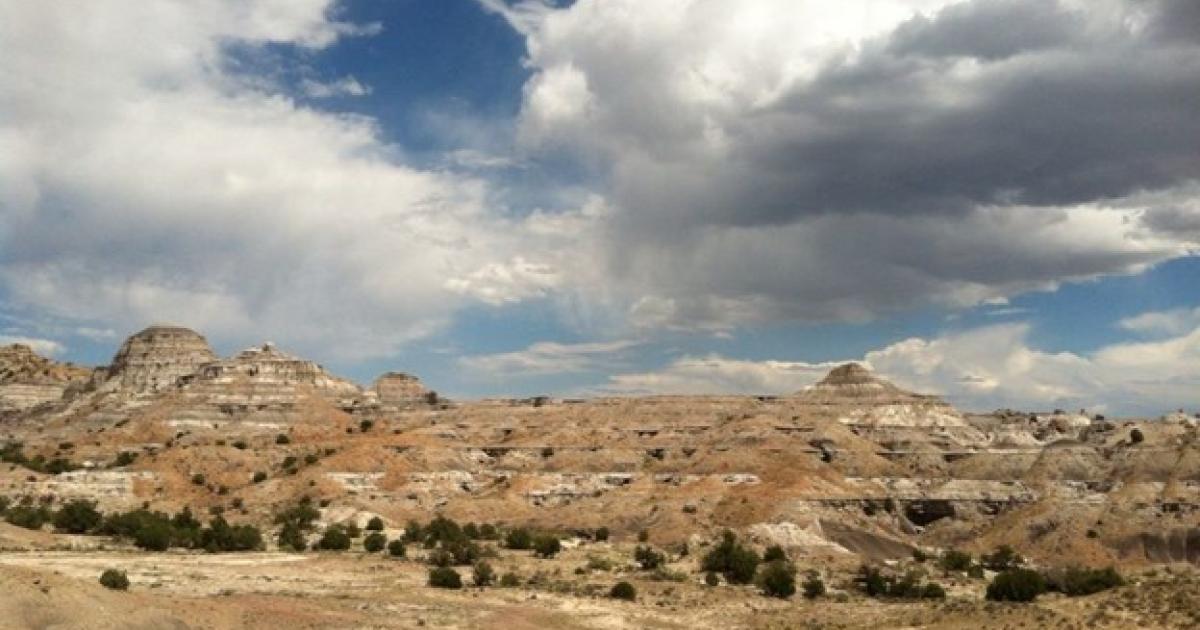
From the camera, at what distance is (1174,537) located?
87.7m

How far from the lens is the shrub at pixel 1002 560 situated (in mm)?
80500

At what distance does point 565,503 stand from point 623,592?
52.0 m

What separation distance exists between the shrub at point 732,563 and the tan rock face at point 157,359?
395ft

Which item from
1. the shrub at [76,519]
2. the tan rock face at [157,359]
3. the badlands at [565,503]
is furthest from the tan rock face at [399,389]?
the shrub at [76,519]

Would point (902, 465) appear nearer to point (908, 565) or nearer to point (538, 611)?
point (908, 565)

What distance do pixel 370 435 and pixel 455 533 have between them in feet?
174

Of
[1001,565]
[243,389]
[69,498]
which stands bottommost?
[1001,565]

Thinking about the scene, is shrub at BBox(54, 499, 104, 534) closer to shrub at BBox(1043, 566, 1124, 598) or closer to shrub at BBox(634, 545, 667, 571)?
shrub at BBox(634, 545, 667, 571)

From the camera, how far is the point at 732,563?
6812 centimetres

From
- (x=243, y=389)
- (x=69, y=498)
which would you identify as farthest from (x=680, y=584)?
(x=243, y=389)

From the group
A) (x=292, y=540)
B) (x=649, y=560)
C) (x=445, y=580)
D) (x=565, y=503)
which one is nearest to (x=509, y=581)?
(x=445, y=580)

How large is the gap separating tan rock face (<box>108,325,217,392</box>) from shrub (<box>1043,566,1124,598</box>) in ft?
457

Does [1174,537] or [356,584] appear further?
[1174,537]

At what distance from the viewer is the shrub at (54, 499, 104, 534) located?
8357 centimetres
